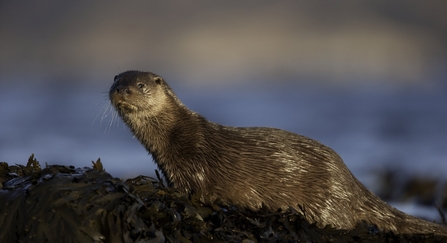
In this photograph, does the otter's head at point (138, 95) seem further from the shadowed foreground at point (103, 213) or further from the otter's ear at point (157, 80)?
the shadowed foreground at point (103, 213)

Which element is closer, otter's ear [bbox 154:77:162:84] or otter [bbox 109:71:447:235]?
otter [bbox 109:71:447:235]

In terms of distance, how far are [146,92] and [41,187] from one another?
7.36 feet

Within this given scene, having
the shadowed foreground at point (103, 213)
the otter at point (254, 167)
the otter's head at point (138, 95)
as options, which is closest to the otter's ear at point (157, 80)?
the otter's head at point (138, 95)

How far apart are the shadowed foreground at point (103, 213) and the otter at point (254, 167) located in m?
0.98

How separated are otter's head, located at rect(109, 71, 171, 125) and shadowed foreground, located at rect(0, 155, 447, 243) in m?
1.55

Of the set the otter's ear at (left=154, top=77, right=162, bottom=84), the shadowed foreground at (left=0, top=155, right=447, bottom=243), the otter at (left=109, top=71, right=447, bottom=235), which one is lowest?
the shadowed foreground at (left=0, top=155, right=447, bottom=243)

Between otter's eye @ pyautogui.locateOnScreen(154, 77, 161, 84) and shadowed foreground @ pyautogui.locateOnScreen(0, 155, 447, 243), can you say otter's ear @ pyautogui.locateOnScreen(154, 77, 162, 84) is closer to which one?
otter's eye @ pyautogui.locateOnScreen(154, 77, 161, 84)

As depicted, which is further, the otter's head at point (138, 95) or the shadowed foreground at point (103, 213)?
the otter's head at point (138, 95)

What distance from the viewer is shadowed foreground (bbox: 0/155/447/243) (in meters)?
2.33

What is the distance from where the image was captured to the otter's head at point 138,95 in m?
4.54

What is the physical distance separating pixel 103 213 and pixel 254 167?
197 cm

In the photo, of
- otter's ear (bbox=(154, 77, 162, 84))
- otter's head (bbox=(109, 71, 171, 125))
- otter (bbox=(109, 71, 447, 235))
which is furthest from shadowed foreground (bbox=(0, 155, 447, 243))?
otter's ear (bbox=(154, 77, 162, 84))

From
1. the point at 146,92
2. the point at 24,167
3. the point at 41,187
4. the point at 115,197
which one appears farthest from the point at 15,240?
the point at 146,92

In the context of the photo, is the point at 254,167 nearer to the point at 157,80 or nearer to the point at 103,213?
the point at 157,80
